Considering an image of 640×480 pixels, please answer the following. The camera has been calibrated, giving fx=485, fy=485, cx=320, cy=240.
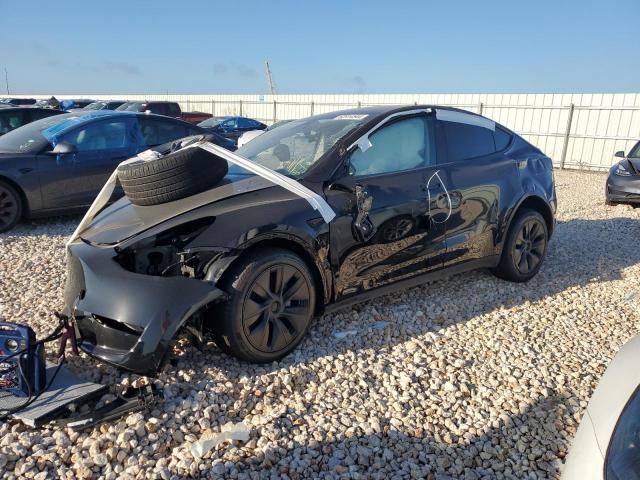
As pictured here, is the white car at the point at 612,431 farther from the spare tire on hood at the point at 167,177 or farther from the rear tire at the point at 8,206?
the rear tire at the point at 8,206

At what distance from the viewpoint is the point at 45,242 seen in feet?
19.5

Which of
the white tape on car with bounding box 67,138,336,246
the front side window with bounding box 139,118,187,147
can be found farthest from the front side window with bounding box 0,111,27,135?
the white tape on car with bounding box 67,138,336,246

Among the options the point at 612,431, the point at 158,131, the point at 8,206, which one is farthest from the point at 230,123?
the point at 612,431

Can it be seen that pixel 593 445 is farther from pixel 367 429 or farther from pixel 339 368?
pixel 339 368

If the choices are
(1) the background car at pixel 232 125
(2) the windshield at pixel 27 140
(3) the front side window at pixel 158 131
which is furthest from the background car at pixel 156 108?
(2) the windshield at pixel 27 140

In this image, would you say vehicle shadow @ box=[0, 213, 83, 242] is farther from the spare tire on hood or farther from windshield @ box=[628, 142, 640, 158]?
windshield @ box=[628, 142, 640, 158]

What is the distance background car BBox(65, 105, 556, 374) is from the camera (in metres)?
2.74

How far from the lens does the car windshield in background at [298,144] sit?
11.8 ft

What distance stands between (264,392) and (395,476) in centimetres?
91

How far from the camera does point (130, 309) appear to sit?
8.66ft

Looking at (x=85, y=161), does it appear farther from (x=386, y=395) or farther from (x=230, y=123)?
(x=230, y=123)

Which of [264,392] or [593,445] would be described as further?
[264,392]

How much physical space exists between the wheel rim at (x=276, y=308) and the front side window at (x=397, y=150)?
0.97 m

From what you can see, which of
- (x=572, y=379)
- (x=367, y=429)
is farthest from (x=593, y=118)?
(x=367, y=429)
